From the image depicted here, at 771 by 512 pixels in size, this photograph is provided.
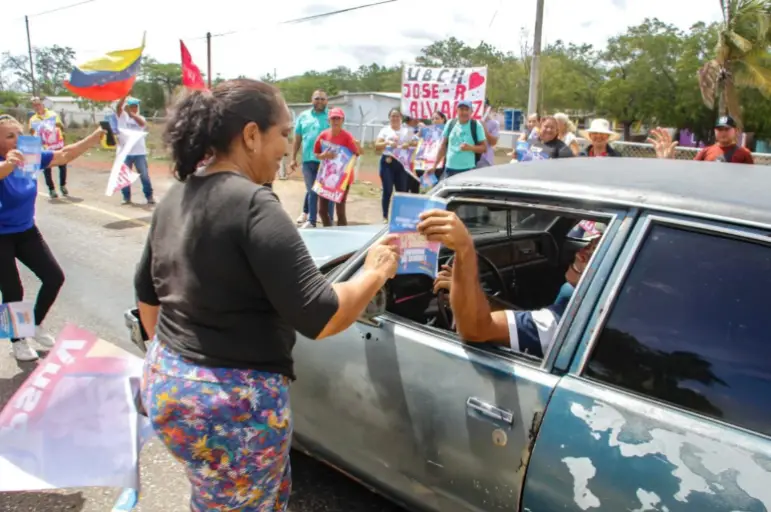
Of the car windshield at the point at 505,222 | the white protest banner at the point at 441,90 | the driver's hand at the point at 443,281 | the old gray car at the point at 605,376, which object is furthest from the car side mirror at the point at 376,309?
the white protest banner at the point at 441,90

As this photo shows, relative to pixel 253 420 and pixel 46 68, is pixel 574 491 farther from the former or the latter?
pixel 46 68

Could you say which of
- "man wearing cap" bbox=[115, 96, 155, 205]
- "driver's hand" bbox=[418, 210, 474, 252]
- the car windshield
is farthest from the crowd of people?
"man wearing cap" bbox=[115, 96, 155, 205]

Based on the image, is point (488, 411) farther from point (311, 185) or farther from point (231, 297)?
point (311, 185)

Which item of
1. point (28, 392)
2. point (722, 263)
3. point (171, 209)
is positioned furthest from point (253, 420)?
point (722, 263)

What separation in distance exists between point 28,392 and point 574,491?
1757 mm

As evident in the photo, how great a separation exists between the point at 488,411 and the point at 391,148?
7159 millimetres

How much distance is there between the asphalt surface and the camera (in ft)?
9.08

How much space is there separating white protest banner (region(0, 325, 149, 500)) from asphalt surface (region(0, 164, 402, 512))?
2.57 feet

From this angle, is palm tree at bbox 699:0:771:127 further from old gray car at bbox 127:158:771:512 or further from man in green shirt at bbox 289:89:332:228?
old gray car at bbox 127:158:771:512

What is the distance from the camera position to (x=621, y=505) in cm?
157

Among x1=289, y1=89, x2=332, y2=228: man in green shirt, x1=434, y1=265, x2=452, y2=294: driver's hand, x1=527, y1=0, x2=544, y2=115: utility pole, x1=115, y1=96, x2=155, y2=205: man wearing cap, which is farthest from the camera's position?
x1=527, y1=0, x2=544, y2=115: utility pole

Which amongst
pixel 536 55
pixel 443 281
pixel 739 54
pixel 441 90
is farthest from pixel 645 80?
pixel 443 281

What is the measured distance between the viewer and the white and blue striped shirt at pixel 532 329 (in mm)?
2070

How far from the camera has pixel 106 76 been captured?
5.16 metres
